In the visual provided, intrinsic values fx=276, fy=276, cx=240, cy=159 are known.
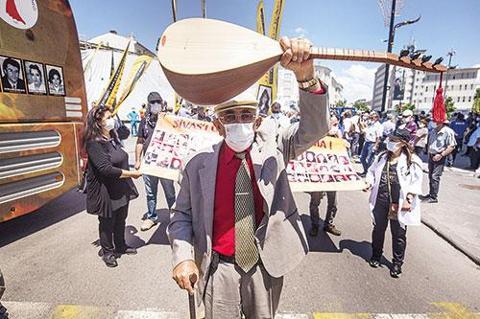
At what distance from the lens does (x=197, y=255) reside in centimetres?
173

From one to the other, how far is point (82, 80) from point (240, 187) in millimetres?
4373

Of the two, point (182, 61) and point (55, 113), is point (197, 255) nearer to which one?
point (182, 61)

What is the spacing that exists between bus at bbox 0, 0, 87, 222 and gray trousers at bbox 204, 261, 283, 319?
10.4 ft

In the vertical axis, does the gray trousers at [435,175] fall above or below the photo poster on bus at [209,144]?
below

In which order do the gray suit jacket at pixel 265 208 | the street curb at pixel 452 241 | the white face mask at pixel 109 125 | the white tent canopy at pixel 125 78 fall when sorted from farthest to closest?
the white tent canopy at pixel 125 78 < the street curb at pixel 452 241 < the white face mask at pixel 109 125 < the gray suit jacket at pixel 265 208

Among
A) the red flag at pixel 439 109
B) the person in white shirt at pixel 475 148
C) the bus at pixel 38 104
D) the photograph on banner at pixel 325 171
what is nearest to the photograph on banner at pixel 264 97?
the photograph on banner at pixel 325 171

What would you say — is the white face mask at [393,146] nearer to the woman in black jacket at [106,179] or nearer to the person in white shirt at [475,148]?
the woman in black jacket at [106,179]

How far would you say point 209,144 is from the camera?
4.66 m

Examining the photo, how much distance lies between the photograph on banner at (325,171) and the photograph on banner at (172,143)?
1.47 metres

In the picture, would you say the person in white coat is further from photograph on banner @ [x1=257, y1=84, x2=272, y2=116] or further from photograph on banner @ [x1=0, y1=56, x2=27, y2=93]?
photograph on banner @ [x1=0, y1=56, x2=27, y2=93]

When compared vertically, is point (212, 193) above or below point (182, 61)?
below

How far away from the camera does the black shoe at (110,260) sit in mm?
3514

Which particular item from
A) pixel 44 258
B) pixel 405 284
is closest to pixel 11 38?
pixel 44 258

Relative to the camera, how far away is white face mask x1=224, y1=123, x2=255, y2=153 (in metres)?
1.63
